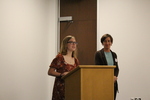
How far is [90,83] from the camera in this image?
6.44ft

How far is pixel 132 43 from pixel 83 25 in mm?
1079

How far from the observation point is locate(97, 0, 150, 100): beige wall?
4340 mm

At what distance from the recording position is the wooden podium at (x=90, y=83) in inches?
75.5

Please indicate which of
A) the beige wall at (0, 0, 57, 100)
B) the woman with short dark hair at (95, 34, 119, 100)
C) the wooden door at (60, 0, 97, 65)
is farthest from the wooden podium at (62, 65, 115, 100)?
the wooden door at (60, 0, 97, 65)

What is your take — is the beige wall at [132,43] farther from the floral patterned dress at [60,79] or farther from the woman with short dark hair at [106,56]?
the floral patterned dress at [60,79]

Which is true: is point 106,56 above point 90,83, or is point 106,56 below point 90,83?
above

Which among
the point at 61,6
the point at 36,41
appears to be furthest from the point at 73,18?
the point at 36,41

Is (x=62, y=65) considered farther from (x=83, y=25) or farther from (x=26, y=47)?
(x=83, y=25)

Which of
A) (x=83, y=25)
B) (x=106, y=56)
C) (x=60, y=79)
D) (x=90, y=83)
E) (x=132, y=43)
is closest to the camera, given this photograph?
(x=90, y=83)

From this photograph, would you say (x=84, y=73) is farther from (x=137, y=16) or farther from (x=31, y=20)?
(x=137, y=16)

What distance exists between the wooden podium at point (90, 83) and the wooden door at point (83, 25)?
257 cm

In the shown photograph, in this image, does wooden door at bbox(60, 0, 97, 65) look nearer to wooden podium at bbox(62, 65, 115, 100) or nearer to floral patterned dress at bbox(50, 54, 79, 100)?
floral patterned dress at bbox(50, 54, 79, 100)

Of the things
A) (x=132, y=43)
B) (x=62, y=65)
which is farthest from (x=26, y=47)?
(x=132, y=43)

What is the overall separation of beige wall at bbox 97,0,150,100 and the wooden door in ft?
1.16
